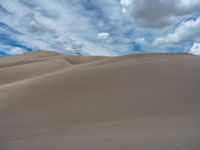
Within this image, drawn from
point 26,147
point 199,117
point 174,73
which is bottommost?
point 26,147

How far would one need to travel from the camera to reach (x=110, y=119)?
152 inches

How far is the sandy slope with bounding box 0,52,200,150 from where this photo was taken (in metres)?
2.89

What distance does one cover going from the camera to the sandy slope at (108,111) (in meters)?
2.89

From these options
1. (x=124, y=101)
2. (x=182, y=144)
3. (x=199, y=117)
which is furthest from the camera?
(x=124, y=101)

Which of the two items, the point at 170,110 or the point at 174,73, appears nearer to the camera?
the point at 170,110

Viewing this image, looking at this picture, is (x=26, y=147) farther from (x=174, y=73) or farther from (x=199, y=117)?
(x=174, y=73)

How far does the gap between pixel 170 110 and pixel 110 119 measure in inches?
49.2

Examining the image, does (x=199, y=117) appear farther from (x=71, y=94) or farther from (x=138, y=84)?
(x=71, y=94)

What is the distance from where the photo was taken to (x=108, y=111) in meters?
4.27

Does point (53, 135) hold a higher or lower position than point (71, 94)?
lower

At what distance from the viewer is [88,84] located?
6.05m

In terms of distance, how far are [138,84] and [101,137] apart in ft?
9.56

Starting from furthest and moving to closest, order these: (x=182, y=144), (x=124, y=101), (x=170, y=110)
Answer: (x=124, y=101) < (x=170, y=110) < (x=182, y=144)

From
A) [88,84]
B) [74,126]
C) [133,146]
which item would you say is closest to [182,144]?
[133,146]
